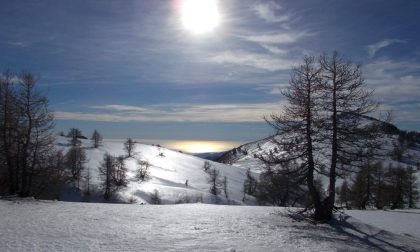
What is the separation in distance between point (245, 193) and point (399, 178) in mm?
79273

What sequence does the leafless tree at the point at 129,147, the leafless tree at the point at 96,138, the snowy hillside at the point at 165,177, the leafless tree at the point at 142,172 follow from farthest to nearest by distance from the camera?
the leafless tree at the point at 96,138, the leafless tree at the point at 129,147, the leafless tree at the point at 142,172, the snowy hillside at the point at 165,177

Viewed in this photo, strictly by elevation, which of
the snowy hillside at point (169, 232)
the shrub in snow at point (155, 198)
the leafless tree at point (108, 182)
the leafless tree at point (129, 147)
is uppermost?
the leafless tree at point (129, 147)

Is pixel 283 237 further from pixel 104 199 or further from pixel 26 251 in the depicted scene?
pixel 104 199

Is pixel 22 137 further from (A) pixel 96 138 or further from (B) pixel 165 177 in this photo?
(A) pixel 96 138

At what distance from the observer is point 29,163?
3048 centimetres

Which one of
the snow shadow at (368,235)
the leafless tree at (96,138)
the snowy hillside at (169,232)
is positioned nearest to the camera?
the snowy hillside at (169,232)

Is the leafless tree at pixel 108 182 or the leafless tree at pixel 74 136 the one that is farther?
the leafless tree at pixel 74 136

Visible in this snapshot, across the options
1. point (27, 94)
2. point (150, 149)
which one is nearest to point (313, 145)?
point (27, 94)

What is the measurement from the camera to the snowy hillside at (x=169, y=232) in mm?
13500

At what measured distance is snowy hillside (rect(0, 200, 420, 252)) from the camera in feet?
44.3

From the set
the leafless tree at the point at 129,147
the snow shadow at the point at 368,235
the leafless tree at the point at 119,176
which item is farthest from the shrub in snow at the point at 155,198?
the snow shadow at the point at 368,235

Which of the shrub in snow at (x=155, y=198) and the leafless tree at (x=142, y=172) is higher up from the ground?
the leafless tree at (x=142, y=172)

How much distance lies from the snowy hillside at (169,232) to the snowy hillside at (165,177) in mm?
74468

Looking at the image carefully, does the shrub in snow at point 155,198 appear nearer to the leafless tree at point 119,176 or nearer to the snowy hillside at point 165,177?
the snowy hillside at point 165,177
